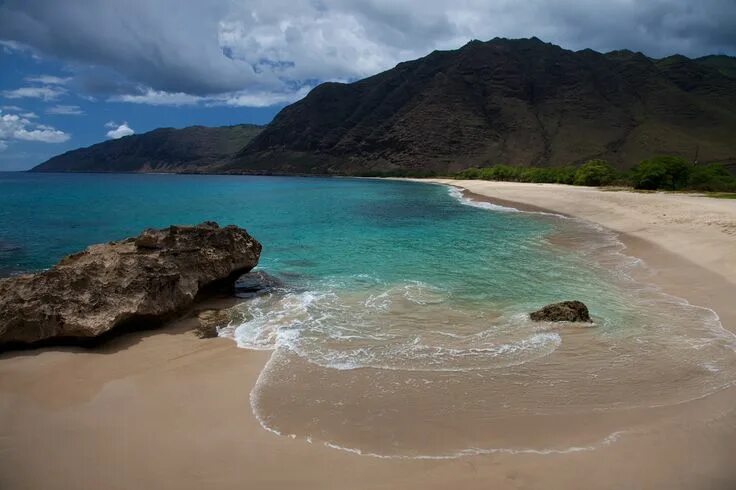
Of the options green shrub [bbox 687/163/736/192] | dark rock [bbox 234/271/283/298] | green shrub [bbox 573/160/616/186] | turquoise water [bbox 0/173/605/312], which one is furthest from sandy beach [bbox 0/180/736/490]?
green shrub [bbox 573/160/616/186]

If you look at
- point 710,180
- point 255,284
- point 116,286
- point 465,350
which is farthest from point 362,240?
point 710,180

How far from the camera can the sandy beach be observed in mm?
5379

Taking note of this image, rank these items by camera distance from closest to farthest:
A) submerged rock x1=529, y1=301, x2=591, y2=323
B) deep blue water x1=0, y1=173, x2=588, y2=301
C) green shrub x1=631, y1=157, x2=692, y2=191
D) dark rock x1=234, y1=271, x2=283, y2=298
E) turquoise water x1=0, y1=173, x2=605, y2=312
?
submerged rock x1=529, y1=301, x2=591, y2=323, dark rock x1=234, y1=271, x2=283, y2=298, turquoise water x1=0, y1=173, x2=605, y2=312, deep blue water x1=0, y1=173, x2=588, y2=301, green shrub x1=631, y1=157, x2=692, y2=191

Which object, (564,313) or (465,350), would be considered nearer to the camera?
(465,350)

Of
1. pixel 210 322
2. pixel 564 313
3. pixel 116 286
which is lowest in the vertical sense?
pixel 210 322

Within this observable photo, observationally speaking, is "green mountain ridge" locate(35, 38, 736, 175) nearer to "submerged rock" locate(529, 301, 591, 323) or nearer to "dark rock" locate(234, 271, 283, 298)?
"dark rock" locate(234, 271, 283, 298)

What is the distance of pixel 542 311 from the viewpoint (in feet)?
37.7

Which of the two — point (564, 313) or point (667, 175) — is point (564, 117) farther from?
point (564, 313)

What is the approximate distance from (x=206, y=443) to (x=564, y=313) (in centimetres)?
864

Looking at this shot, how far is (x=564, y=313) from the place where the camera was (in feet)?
36.7

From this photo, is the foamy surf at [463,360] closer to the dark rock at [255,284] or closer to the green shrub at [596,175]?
the dark rock at [255,284]

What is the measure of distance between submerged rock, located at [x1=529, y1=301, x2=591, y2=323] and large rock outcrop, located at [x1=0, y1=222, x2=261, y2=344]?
29.9 ft

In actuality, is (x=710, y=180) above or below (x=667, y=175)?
below

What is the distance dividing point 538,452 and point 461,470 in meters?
1.13
